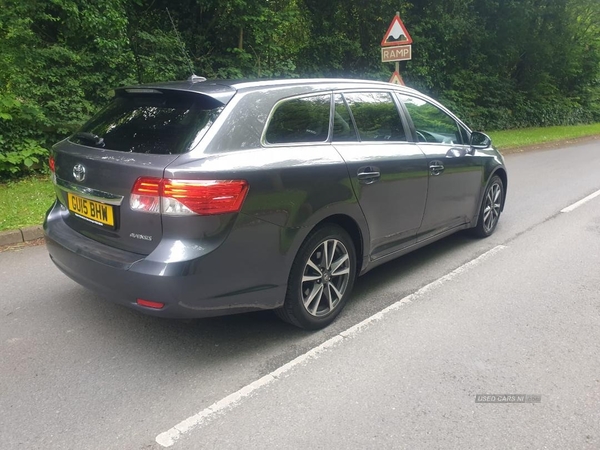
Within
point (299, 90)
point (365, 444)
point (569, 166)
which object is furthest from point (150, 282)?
point (569, 166)

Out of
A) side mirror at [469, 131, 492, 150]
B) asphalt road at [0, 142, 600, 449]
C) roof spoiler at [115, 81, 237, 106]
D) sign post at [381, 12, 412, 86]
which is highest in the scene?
sign post at [381, 12, 412, 86]

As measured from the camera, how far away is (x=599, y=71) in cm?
2967

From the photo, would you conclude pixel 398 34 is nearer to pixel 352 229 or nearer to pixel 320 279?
pixel 352 229

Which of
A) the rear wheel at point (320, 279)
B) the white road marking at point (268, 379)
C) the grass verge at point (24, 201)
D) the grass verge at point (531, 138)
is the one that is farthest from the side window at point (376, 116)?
the grass verge at point (531, 138)

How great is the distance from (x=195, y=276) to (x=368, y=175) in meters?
1.62

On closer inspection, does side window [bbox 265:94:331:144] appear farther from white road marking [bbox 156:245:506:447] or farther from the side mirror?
the side mirror

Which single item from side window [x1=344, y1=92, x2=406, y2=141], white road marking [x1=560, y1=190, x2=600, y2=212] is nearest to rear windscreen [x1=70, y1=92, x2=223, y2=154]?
side window [x1=344, y1=92, x2=406, y2=141]

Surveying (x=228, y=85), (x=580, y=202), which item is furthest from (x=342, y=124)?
(x=580, y=202)

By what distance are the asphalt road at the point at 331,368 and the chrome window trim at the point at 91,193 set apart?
996 mm

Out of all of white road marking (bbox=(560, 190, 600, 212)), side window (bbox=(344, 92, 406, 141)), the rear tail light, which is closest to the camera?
the rear tail light

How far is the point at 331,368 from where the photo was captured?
3.16m

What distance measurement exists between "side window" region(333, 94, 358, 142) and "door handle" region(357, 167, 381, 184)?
9.9 inches

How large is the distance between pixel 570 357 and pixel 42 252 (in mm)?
5003

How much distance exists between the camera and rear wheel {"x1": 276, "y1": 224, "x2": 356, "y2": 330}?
3.40 meters
